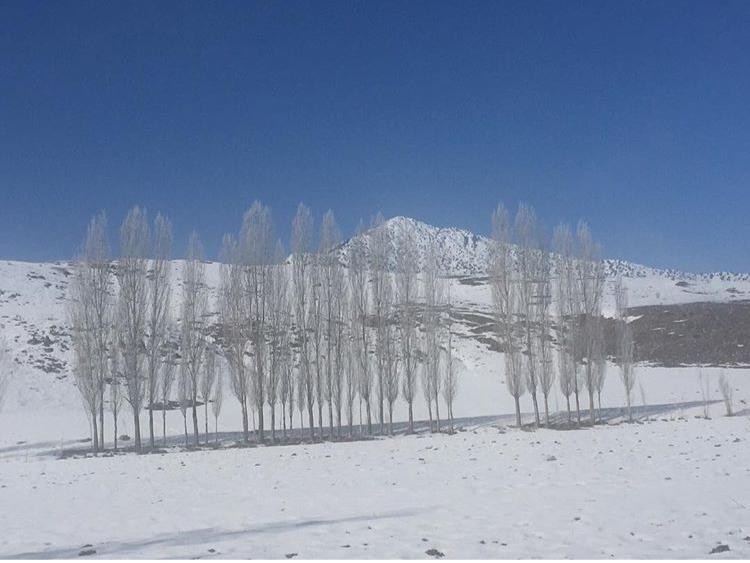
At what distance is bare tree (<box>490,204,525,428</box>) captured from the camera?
114ft

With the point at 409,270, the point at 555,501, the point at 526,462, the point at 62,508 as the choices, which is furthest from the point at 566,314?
the point at 62,508

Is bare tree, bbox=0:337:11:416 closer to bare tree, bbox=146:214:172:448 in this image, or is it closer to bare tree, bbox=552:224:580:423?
bare tree, bbox=146:214:172:448

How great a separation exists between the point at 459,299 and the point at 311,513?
74.1 meters

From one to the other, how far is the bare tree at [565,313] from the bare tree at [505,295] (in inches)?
130

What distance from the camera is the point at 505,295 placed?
35.1 metres

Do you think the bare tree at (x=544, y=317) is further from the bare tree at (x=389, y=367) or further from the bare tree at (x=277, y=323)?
the bare tree at (x=277, y=323)

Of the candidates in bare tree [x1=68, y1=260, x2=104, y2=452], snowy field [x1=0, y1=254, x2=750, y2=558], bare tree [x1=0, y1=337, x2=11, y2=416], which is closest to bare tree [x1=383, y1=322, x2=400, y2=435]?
snowy field [x1=0, y1=254, x2=750, y2=558]

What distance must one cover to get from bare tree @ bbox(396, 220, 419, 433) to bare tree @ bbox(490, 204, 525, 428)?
15.2 ft

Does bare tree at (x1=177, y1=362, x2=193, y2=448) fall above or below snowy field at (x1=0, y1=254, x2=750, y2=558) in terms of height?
above

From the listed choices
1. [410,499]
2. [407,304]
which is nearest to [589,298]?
[407,304]

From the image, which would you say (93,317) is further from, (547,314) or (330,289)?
(547,314)

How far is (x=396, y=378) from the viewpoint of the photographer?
116 feet

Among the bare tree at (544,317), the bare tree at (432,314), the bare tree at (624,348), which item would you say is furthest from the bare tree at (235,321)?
the bare tree at (624,348)

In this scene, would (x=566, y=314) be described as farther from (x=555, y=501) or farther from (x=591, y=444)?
(x=555, y=501)
